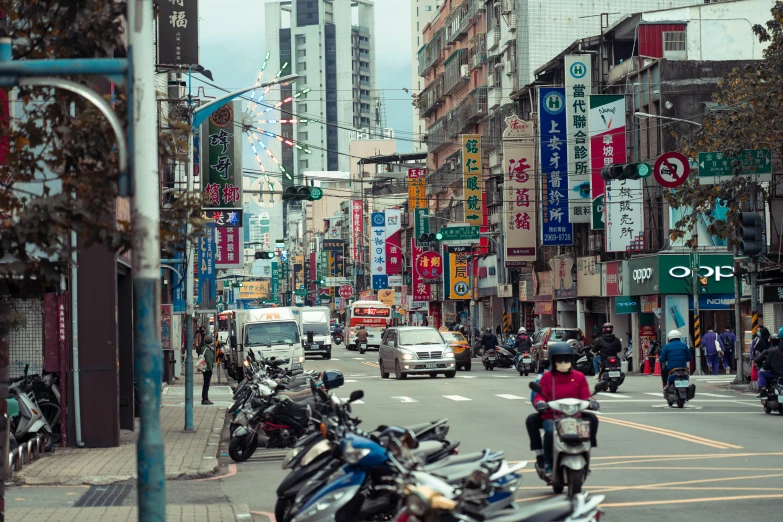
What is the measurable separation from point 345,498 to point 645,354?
39589 millimetres

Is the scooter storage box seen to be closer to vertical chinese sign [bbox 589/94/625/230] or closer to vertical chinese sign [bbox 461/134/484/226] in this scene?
vertical chinese sign [bbox 589/94/625/230]

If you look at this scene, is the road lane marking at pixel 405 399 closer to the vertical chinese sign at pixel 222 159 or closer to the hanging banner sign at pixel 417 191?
the vertical chinese sign at pixel 222 159

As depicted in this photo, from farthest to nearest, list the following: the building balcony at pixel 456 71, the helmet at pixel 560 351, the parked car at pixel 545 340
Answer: the building balcony at pixel 456 71 → the parked car at pixel 545 340 → the helmet at pixel 560 351

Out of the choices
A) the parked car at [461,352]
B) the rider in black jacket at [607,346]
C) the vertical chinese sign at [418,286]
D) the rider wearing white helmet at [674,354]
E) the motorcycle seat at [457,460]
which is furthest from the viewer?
the vertical chinese sign at [418,286]

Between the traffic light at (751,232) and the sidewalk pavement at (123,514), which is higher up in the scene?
the traffic light at (751,232)

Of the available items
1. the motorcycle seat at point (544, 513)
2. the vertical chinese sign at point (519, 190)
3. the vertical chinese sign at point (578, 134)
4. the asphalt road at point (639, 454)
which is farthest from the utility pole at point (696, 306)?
the motorcycle seat at point (544, 513)

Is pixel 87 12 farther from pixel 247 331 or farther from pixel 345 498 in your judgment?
pixel 247 331

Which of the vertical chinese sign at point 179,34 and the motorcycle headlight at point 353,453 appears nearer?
the motorcycle headlight at point 353,453

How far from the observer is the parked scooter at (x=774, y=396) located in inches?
966

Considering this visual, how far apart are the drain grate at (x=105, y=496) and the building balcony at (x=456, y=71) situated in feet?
248

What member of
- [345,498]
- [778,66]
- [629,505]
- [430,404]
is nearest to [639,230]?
[778,66]

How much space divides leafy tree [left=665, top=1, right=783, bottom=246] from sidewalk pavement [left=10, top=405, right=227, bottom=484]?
53.3 ft

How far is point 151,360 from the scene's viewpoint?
8.39 meters

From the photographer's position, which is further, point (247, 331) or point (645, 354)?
point (645, 354)
